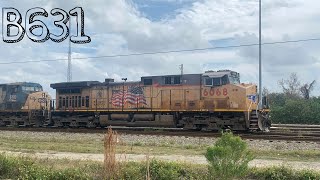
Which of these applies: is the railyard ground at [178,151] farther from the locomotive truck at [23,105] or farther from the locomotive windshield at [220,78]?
the locomotive truck at [23,105]

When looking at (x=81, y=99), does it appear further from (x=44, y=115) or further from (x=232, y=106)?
(x=232, y=106)

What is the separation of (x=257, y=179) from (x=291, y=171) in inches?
31.6

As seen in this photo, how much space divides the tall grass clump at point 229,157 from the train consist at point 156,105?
14648mm

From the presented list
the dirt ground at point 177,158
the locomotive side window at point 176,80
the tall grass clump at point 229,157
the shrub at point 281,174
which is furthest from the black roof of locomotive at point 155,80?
the tall grass clump at point 229,157

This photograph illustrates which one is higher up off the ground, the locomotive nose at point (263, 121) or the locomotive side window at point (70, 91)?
the locomotive side window at point (70, 91)

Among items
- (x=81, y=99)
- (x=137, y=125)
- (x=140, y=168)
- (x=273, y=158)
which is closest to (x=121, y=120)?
(x=137, y=125)

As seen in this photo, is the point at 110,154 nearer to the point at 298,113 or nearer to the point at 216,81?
the point at 216,81

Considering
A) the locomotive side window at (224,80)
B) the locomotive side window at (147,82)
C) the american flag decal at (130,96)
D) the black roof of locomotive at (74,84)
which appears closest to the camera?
the locomotive side window at (224,80)

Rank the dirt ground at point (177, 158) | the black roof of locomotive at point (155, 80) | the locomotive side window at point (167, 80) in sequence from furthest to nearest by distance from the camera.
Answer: the locomotive side window at point (167, 80)
the black roof of locomotive at point (155, 80)
the dirt ground at point (177, 158)

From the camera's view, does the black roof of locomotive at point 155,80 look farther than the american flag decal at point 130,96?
No

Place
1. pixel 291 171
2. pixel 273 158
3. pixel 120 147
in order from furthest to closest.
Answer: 1. pixel 120 147
2. pixel 273 158
3. pixel 291 171

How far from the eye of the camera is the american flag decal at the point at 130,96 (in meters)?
26.5

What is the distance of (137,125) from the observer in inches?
1036

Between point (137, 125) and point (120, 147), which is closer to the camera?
point (120, 147)
